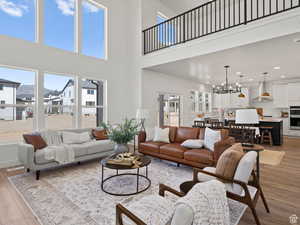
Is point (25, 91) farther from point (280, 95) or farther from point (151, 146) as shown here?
point (280, 95)

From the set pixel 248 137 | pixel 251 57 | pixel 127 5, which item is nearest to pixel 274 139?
pixel 248 137

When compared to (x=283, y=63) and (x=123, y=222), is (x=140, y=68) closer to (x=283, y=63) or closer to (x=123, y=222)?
(x=283, y=63)

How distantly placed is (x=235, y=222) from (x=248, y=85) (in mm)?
9224

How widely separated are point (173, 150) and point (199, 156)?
2.08 feet

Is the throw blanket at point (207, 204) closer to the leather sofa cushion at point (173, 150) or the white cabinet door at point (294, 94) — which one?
the leather sofa cushion at point (173, 150)

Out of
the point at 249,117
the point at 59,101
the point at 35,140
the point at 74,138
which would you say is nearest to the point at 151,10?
the point at 59,101

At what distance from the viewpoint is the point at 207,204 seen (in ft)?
3.10

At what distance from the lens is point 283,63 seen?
529 cm

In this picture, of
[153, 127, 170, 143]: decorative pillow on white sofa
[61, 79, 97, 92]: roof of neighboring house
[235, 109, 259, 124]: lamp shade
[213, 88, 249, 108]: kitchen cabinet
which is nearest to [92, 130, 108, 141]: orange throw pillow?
[153, 127, 170, 143]: decorative pillow on white sofa

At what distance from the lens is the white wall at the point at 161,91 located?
19.9 feet

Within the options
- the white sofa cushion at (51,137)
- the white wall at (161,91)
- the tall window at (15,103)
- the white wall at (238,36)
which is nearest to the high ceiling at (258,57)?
the white wall at (238,36)

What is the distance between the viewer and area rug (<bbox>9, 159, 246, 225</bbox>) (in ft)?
6.56

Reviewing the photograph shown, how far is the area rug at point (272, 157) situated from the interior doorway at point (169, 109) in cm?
360

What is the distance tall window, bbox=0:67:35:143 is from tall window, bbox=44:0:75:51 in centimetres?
115
